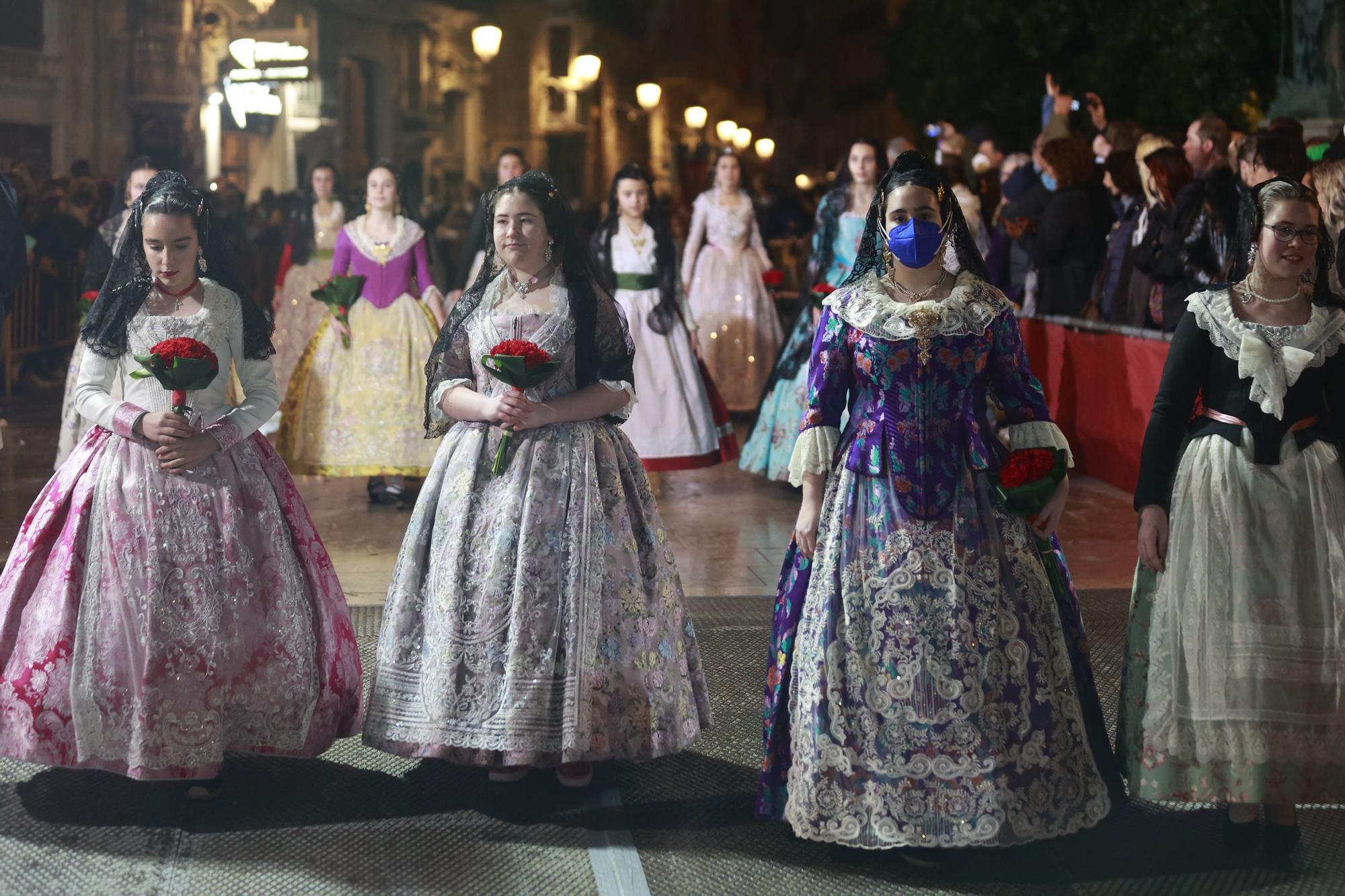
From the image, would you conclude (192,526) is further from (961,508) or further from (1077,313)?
(1077,313)

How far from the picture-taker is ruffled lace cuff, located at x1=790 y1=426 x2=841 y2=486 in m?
4.09

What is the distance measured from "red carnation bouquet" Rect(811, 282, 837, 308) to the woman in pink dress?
Result: 438cm

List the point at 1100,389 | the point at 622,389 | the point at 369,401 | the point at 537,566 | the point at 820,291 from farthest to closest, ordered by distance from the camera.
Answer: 1. the point at 1100,389
2. the point at 369,401
3. the point at 820,291
4. the point at 622,389
5. the point at 537,566

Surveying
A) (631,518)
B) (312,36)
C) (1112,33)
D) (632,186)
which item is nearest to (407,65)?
(312,36)

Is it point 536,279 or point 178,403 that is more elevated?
point 536,279

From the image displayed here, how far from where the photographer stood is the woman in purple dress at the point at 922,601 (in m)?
3.93

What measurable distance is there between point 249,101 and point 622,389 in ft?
44.7

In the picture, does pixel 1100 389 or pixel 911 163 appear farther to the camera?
pixel 1100 389

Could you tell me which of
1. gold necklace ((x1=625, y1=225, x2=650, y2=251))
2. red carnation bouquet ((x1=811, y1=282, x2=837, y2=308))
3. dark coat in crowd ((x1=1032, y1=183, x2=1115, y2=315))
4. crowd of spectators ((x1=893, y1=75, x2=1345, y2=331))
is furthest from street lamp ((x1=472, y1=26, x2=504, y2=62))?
red carnation bouquet ((x1=811, y1=282, x2=837, y2=308))

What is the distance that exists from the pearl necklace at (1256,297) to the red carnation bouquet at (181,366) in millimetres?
2633

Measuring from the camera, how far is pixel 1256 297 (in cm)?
415

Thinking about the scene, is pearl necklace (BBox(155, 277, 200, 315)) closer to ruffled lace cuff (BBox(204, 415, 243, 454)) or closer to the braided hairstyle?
the braided hairstyle

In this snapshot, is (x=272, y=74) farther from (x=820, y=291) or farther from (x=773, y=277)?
(x=820, y=291)

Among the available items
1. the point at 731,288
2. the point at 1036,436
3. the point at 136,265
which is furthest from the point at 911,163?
the point at 731,288
